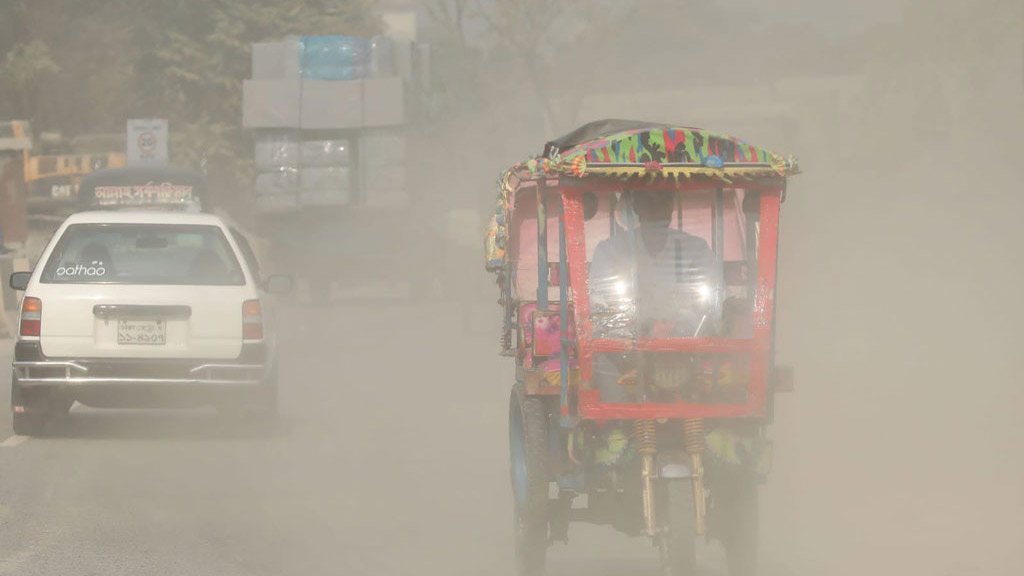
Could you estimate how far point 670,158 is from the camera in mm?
8086

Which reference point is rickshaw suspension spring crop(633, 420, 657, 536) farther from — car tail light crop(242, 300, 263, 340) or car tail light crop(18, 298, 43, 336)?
car tail light crop(18, 298, 43, 336)

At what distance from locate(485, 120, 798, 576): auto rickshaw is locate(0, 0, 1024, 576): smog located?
1098mm

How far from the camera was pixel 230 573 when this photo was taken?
9047 mm

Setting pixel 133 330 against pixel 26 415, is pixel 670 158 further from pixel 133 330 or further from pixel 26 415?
pixel 26 415

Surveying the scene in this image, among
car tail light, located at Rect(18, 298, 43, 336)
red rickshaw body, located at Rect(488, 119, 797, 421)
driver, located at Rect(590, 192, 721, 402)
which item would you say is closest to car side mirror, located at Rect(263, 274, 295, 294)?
car tail light, located at Rect(18, 298, 43, 336)

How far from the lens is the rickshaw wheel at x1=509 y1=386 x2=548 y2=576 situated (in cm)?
821

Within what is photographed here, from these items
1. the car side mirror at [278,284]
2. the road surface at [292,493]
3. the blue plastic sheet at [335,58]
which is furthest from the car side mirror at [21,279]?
the blue plastic sheet at [335,58]

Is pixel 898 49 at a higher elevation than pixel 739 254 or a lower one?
higher

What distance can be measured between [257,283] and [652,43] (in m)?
53.2

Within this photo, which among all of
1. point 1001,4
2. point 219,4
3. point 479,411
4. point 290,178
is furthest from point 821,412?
point 219,4

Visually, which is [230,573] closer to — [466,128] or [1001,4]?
[466,128]

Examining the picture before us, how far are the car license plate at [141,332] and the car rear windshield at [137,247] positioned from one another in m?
0.36

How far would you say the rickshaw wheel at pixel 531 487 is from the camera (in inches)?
323

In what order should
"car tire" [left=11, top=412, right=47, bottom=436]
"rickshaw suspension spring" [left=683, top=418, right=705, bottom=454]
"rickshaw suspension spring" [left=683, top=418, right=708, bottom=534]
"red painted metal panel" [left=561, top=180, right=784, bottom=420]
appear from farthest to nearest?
1. "car tire" [left=11, top=412, right=47, bottom=436]
2. "red painted metal panel" [left=561, top=180, right=784, bottom=420]
3. "rickshaw suspension spring" [left=683, top=418, right=705, bottom=454]
4. "rickshaw suspension spring" [left=683, top=418, right=708, bottom=534]
